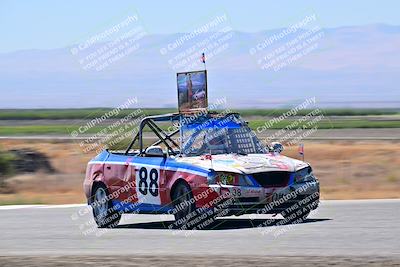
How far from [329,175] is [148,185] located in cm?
1497

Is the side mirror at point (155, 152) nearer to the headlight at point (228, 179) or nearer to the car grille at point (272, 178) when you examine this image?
the headlight at point (228, 179)

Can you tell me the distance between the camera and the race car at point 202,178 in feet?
48.1

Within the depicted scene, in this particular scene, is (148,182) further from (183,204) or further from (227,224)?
(227,224)

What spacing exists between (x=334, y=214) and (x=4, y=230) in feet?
17.2

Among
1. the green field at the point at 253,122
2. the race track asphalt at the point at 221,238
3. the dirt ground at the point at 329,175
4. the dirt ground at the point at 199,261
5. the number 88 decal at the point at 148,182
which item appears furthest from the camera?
the green field at the point at 253,122

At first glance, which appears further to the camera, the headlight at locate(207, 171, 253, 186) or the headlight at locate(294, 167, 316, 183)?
the headlight at locate(294, 167, 316, 183)

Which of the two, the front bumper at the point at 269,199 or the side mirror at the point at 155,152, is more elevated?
the side mirror at the point at 155,152

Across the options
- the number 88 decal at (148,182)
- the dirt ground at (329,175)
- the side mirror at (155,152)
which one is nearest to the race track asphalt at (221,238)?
the number 88 decal at (148,182)

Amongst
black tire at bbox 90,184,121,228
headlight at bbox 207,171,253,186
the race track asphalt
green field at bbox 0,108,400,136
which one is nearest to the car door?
the race track asphalt

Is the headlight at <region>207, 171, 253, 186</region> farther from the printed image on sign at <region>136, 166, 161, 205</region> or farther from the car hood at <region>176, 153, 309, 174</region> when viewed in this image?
the printed image on sign at <region>136, 166, 161, 205</region>

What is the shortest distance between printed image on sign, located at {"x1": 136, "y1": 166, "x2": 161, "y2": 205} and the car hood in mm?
482

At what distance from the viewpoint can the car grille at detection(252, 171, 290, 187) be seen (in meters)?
14.8

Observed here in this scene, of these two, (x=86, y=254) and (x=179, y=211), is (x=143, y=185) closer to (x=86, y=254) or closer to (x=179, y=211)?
(x=179, y=211)

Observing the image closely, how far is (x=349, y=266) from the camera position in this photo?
34.2 ft
